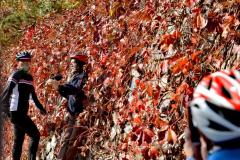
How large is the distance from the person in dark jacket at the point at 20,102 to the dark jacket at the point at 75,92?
602 mm

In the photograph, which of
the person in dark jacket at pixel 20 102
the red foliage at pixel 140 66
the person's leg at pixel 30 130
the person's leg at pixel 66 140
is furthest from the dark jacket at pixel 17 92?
the red foliage at pixel 140 66

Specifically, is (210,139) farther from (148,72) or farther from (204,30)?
(148,72)

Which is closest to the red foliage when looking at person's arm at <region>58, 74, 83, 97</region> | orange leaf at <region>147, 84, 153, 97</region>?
orange leaf at <region>147, 84, 153, 97</region>

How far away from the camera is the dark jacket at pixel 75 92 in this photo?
22.9 ft

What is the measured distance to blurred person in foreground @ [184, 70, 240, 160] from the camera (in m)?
1.65

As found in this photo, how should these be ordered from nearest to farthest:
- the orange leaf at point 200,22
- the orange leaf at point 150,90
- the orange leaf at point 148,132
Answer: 1. the orange leaf at point 200,22
2. the orange leaf at point 148,132
3. the orange leaf at point 150,90

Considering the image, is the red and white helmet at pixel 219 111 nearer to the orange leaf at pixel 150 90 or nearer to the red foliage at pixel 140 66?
the red foliage at pixel 140 66

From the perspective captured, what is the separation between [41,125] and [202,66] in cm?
477

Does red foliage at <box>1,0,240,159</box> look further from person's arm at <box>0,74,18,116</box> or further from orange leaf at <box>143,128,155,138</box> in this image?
person's arm at <box>0,74,18,116</box>

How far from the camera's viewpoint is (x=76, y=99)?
722 centimetres

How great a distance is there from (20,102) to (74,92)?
0.85 metres

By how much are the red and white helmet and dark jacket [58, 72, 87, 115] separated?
522 cm

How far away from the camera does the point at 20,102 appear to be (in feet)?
24.3

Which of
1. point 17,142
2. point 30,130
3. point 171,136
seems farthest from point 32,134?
point 171,136
